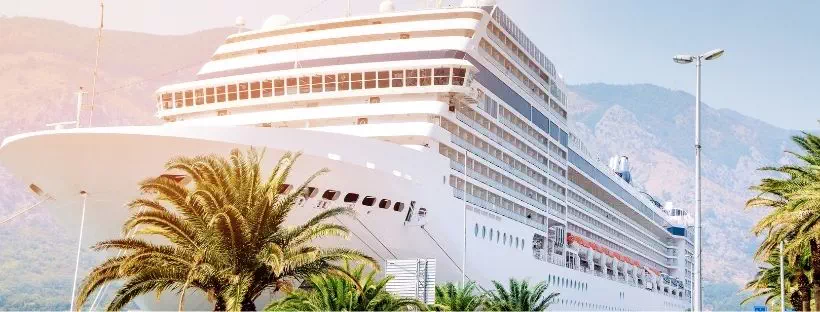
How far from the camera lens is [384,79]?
3819cm

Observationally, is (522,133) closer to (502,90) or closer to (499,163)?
A: (502,90)

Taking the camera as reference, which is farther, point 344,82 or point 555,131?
point 555,131

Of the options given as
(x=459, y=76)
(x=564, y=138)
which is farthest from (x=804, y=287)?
(x=564, y=138)

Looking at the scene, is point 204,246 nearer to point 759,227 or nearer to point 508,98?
point 759,227

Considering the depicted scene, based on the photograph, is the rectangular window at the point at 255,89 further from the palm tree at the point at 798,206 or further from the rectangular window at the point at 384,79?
the palm tree at the point at 798,206

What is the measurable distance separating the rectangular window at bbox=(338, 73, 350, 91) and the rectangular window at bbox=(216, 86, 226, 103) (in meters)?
5.31

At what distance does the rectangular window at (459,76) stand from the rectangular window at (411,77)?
4.78ft

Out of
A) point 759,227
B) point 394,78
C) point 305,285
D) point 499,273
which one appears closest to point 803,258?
point 759,227

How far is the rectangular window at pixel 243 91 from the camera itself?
132 ft

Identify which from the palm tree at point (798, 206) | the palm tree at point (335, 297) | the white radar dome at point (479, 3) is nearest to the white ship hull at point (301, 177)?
the palm tree at point (335, 297)

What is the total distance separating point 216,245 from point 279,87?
19582 millimetres

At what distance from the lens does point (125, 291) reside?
20.7m

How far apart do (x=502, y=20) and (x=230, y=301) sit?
29.4 meters

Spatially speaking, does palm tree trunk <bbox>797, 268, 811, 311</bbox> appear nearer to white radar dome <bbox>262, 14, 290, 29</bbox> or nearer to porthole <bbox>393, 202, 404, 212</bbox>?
porthole <bbox>393, 202, 404, 212</bbox>
